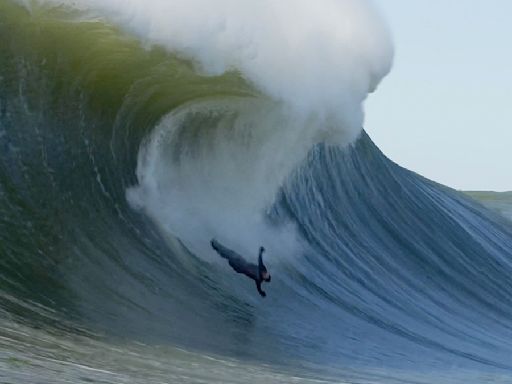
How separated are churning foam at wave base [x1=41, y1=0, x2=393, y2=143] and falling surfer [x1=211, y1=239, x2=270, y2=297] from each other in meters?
1.71

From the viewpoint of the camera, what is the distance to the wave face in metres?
8.70

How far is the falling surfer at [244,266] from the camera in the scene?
36.7 feet

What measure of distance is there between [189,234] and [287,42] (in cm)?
292

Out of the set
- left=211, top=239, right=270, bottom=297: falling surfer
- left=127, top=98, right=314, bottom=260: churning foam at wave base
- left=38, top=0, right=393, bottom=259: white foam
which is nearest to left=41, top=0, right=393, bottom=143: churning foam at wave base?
left=38, top=0, right=393, bottom=259: white foam

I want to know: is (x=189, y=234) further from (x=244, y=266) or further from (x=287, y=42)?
(x=287, y=42)

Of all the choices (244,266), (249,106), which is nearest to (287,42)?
(249,106)

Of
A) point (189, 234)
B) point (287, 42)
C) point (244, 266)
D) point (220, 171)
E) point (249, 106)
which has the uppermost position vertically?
point (287, 42)

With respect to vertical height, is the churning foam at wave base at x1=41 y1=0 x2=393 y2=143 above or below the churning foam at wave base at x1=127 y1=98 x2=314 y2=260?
above

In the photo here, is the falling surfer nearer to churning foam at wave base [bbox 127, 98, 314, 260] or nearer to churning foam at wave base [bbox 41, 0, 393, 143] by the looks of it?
churning foam at wave base [bbox 127, 98, 314, 260]

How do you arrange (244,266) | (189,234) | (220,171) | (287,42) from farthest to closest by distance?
1. (287,42)
2. (220,171)
3. (189,234)
4. (244,266)

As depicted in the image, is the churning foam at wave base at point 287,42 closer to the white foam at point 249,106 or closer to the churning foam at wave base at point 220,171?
the white foam at point 249,106

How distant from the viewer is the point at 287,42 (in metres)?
13.6

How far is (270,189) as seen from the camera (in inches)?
531

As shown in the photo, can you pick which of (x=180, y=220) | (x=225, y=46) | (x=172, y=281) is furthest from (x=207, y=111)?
(x=172, y=281)
